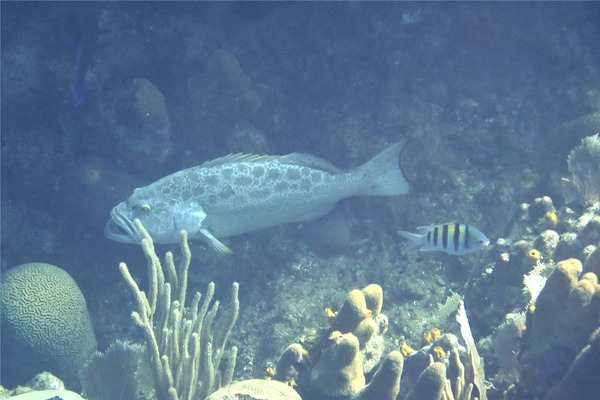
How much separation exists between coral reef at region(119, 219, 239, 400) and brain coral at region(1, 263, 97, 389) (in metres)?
1.64

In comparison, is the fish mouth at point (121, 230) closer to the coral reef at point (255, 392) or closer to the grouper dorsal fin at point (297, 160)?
the grouper dorsal fin at point (297, 160)

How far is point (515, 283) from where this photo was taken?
4.50m

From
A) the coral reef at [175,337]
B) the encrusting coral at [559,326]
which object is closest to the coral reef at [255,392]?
the coral reef at [175,337]

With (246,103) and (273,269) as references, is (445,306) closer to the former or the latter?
(273,269)

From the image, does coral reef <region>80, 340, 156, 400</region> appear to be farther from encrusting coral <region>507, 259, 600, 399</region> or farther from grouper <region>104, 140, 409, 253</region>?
encrusting coral <region>507, 259, 600, 399</region>

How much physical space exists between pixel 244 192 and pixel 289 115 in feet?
6.39

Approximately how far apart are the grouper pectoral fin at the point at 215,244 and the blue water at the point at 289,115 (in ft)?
1.53

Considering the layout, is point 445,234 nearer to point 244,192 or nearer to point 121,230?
point 244,192

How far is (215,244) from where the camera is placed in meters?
5.11

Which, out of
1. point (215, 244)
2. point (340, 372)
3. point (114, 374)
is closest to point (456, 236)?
point (340, 372)

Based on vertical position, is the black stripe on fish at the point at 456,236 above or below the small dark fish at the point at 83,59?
below

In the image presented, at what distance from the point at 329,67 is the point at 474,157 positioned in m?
2.48

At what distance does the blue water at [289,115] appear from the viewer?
18.7 feet

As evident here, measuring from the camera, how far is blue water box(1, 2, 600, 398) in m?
5.71
